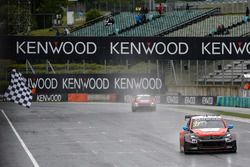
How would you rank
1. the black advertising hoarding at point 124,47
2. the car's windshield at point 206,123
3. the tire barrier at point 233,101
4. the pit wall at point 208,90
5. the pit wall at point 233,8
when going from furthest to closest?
the pit wall at point 233,8, the pit wall at point 208,90, the tire barrier at point 233,101, the black advertising hoarding at point 124,47, the car's windshield at point 206,123

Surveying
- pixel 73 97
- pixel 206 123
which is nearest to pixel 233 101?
pixel 73 97

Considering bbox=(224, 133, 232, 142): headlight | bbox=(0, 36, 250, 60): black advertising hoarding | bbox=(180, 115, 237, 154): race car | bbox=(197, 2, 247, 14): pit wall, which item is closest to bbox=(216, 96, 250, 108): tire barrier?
bbox=(0, 36, 250, 60): black advertising hoarding

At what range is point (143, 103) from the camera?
5762 centimetres

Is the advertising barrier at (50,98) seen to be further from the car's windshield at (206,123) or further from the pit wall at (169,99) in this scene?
the car's windshield at (206,123)

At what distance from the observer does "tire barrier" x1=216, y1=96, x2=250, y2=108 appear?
59.6m

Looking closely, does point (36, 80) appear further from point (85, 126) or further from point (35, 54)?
point (85, 126)

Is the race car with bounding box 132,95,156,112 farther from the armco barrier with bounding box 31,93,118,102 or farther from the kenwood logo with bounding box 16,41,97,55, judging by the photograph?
the armco barrier with bounding box 31,93,118,102

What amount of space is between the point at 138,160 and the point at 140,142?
7848 millimetres

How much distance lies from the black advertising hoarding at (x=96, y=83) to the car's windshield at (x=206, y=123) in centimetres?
4162

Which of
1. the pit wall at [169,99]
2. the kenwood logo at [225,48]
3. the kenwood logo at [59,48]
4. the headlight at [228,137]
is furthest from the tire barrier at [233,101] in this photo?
the headlight at [228,137]

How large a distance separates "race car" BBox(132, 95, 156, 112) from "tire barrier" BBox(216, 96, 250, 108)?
7708mm

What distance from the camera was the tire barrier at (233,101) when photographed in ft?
196

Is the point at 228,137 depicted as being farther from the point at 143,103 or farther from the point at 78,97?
the point at 78,97

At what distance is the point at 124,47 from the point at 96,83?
1506 cm
